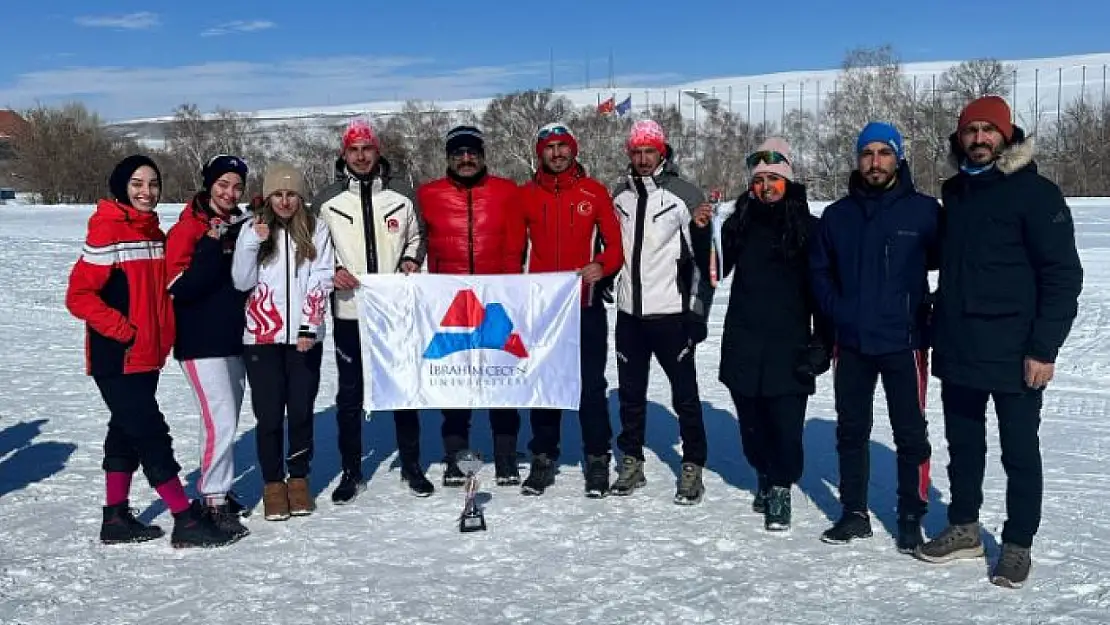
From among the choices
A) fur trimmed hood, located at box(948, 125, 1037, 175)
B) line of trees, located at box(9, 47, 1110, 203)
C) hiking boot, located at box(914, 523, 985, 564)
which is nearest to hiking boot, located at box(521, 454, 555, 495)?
hiking boot, located at box(914, 523, 985, 564)

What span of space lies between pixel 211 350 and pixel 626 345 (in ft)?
7.89

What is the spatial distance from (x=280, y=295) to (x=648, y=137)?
2.33m

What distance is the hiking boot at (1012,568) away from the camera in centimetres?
420

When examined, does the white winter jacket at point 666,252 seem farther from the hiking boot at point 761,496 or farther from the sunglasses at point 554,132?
the hiking boot at point 761,496

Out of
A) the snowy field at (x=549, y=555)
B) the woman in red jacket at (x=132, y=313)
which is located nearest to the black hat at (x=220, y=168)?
the woman in red jacket at (x=132, y=313)

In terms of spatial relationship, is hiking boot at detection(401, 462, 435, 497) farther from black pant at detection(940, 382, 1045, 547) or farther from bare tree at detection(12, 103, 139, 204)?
bare tree at detection(12, 103, 139, 204)

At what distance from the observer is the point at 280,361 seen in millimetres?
5191

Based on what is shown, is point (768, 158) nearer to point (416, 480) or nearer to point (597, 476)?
point (597, 476)

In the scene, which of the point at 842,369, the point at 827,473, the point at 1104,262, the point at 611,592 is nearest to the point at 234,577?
the point at 611,592

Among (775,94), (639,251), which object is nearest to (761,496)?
(639,251)

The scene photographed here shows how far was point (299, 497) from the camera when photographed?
5.39 meters

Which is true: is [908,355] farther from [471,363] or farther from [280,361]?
[280,361]

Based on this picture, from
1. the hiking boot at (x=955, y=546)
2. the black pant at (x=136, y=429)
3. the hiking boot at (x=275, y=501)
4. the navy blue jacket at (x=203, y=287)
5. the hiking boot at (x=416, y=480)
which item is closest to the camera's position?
the hiking boot at (x=955, y=546)

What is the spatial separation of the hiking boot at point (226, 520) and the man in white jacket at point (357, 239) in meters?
0.69
